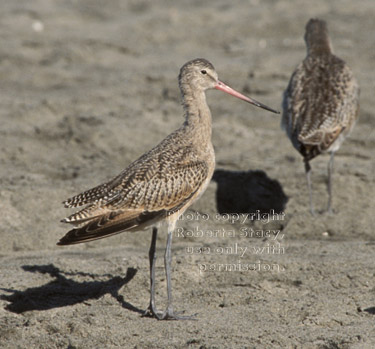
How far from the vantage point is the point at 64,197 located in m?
6.21

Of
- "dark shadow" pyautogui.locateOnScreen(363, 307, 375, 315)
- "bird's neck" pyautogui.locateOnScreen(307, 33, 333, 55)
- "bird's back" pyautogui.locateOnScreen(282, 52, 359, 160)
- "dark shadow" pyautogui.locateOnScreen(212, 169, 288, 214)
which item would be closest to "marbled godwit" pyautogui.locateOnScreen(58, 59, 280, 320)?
"dark shadow" pyautogui.locateOnScreen(363, 307, 375, 315)

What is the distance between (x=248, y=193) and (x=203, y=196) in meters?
0.46

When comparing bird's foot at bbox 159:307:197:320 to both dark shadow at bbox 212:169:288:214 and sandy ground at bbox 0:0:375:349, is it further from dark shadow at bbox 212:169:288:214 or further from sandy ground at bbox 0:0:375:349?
dark shadow at bbox 212:169:288:214

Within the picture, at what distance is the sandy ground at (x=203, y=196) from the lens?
4.54 metres

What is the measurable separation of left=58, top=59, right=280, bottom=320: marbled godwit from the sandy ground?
0.46 m

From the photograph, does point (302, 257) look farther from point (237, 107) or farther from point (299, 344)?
point (237, 107)

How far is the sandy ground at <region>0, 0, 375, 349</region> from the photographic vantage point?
4543 millimetres

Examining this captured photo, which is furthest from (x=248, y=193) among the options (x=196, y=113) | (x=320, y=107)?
(x=196, y=113)

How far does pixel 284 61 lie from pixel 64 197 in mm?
4727

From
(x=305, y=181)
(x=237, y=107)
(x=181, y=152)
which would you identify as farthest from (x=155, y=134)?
(x=181, y=152)

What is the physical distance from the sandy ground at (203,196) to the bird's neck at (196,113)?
935 millimetres

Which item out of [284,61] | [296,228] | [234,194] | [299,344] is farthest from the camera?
[284,61]

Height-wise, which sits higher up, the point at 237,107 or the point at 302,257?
the point at 237,107

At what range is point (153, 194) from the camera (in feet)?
15.6
